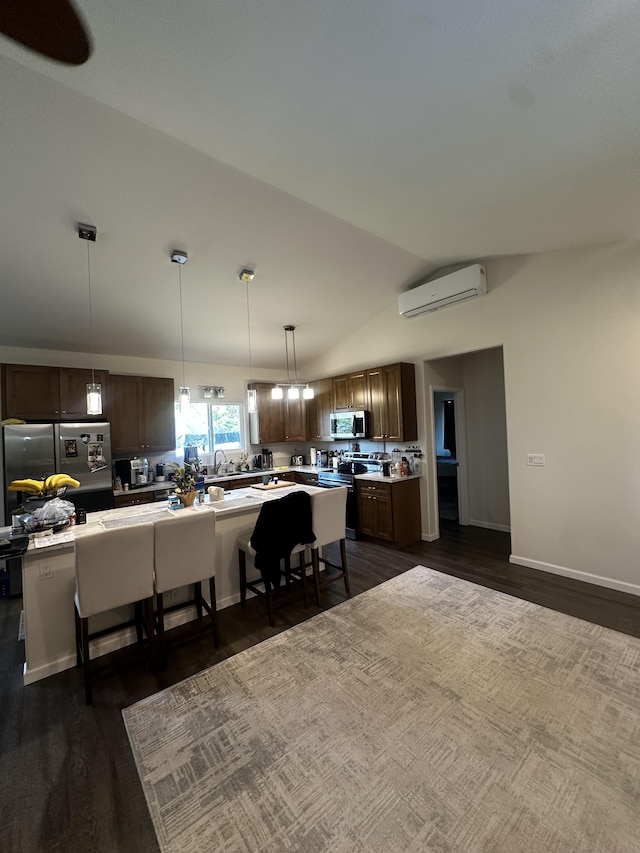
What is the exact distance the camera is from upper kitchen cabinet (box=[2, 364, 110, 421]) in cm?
391

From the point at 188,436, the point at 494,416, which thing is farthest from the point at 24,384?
the point at 494,416

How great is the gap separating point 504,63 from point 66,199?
2915 mm

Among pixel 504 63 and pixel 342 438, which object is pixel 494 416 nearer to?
pixel 342 438

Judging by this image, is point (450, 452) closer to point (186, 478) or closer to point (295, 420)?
point (295, 420)

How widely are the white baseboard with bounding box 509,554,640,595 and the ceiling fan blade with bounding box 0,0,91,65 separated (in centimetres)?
510

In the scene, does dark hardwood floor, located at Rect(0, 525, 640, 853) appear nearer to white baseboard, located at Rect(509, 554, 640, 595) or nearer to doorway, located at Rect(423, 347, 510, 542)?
white baseboard, located at Rect(509, 554, 640, 595)

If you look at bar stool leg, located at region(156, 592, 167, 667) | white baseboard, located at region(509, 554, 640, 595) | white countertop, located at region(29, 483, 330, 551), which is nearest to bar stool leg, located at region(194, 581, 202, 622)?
bar stool leg, located at region(156, 592, 167, 667)

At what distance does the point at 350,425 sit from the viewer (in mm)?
5402

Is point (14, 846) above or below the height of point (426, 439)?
below

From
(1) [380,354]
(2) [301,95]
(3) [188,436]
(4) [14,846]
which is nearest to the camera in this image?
(4) [14,846]

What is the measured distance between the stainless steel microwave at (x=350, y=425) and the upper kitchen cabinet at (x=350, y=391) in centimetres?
12

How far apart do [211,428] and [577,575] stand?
5330mm

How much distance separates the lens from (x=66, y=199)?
2.55 m

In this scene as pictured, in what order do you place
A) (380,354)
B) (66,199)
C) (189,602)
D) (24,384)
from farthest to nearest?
1. (380,354)
2. (24,384)
3. (189,602)
4. (66,199)
